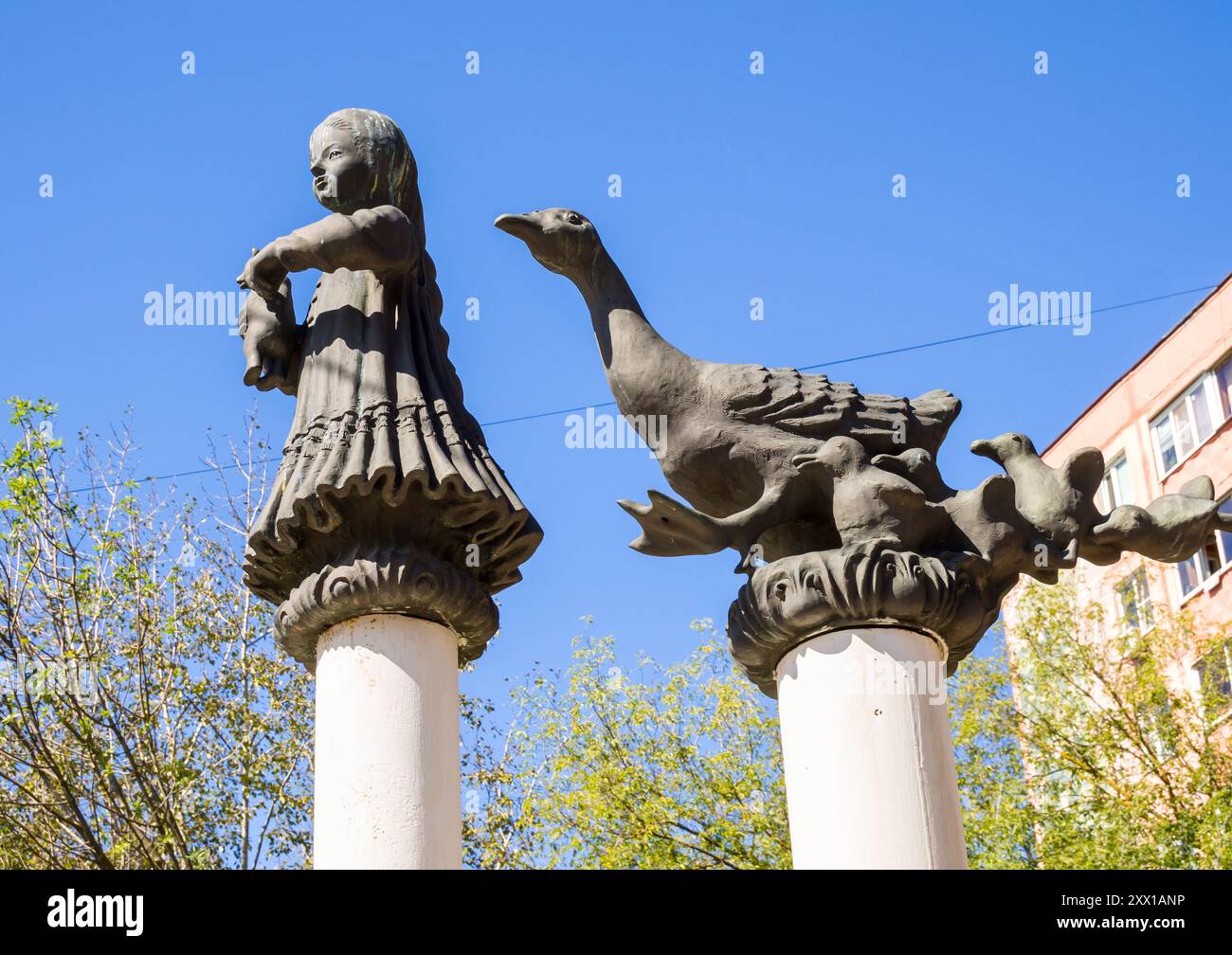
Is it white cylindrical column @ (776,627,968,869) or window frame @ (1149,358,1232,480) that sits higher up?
window frame @ (1149,358,1232,480)

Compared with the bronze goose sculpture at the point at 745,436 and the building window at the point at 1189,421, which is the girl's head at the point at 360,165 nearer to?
the bronze goose sculpture at the point at 745,436

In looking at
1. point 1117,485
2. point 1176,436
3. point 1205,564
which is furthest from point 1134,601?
point 1117,485

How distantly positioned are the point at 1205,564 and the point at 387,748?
83.5 feet

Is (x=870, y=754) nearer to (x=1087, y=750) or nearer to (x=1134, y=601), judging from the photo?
(x=1087, y=750)

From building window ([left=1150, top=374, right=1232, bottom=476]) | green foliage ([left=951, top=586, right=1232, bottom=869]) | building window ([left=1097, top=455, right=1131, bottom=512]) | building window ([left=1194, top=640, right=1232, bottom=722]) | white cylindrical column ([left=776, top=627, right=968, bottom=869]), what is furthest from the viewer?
building window ([left=1097, top=455, right=1131, bottom=512])

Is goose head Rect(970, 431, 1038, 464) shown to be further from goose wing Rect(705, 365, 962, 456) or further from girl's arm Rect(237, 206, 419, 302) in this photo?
girl's arm Rect(237, 206, 419, 302)

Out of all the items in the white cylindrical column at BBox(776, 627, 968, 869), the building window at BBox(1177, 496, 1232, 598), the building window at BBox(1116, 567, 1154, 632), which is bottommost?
the white cylindrical column at BBox(776, 627, 968, 869)

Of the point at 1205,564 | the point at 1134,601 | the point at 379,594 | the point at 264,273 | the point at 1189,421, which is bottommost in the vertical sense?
the point at 379,594

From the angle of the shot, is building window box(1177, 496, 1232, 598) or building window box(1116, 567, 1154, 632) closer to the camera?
building window box(1116, 567, 1154, 632)

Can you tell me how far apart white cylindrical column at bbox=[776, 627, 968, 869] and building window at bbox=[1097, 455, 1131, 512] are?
89.4ft

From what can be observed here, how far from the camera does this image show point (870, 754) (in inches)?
242

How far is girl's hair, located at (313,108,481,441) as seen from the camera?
24.9ft

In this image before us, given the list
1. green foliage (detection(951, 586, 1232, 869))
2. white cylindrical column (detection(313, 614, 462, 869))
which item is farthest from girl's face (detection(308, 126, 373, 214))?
green foliage (detection(951, 586, 1232, 869))

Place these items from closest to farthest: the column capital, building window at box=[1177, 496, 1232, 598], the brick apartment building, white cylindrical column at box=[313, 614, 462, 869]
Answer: white cylindrical column at box=[313, 614, 462, 869]
the column capital
the brick apartment building
building window at box=[1177, 496, 1232, 598]
